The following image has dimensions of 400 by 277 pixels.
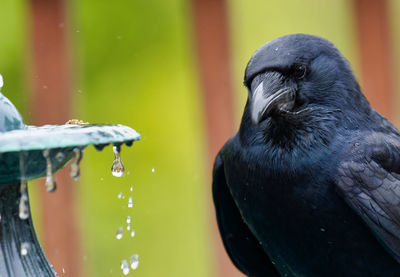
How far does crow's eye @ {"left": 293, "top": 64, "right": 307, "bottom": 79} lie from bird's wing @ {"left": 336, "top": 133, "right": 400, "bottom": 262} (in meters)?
0.24

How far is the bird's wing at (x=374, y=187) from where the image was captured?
82.3 inches

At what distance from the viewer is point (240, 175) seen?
2221 mm

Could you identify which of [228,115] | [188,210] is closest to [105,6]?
[228,115]

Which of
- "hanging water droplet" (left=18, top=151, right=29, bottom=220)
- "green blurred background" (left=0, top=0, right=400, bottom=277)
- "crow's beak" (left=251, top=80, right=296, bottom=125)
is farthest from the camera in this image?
"green blurred background" (left=0, top=0, right=400, bottom=277)

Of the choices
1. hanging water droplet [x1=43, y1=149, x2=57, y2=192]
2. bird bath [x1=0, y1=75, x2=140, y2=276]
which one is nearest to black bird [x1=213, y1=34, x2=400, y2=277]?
bird bath [x1=0, y1=75, x2=140, y2=276]

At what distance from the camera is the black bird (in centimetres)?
209

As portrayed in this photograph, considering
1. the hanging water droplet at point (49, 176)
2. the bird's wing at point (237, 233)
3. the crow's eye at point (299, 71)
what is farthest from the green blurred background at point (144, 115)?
the hanging water droplet at point (49, 176)

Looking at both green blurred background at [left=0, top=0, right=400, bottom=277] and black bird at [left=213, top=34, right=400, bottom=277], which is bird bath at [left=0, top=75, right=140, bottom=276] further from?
green blurred background at [left=0, top=0, right=400, bottom=277]

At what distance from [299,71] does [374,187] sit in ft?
1.27

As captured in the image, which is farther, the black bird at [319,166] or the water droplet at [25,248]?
the black bird at [319,166]

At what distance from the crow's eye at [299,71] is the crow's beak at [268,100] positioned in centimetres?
5

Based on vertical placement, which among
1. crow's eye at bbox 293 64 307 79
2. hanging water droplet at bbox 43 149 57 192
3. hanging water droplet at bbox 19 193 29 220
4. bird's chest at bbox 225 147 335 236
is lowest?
bird's chest at bbox 225 147 335 236

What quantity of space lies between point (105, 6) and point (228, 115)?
2.81 feet

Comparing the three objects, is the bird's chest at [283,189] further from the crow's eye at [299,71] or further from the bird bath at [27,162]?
the bird bath at [27,162]
